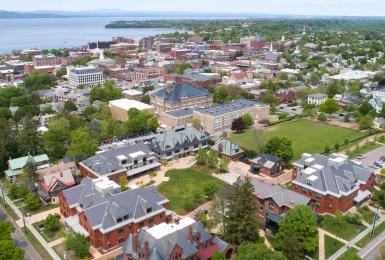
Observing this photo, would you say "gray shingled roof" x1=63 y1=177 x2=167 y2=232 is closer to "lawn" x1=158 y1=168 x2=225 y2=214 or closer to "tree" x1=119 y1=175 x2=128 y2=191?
"lawn" x1=158 y1=168 x2=225 y2=214

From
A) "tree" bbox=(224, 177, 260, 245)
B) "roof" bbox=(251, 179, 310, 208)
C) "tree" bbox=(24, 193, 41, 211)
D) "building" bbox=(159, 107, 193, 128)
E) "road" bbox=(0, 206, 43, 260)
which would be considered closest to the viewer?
"tree" bbox=(224, 177, 260, 245)

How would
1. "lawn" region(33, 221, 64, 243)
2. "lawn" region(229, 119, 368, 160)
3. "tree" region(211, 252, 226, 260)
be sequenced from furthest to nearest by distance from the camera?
"lawn" region(229, 119, 368, 160) < "lawn" region(33, 221, 64, 243) < "tree" region(211, 252, 226, 260)

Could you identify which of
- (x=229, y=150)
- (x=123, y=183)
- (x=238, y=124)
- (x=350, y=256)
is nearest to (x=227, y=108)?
(x=238, y=124)

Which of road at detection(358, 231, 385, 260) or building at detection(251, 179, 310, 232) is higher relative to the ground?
building at detection(251, 179, 310, 232)

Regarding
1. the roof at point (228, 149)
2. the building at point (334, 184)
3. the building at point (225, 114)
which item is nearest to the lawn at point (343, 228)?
the building at point (334, 184)

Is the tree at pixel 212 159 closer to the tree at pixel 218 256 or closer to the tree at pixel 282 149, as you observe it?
the tree at pixel 282 149

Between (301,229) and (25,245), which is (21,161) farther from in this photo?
(301,229)

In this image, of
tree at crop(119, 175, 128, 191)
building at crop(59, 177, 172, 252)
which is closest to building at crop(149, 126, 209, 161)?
tree at crop(119, 175, 128, 191)
